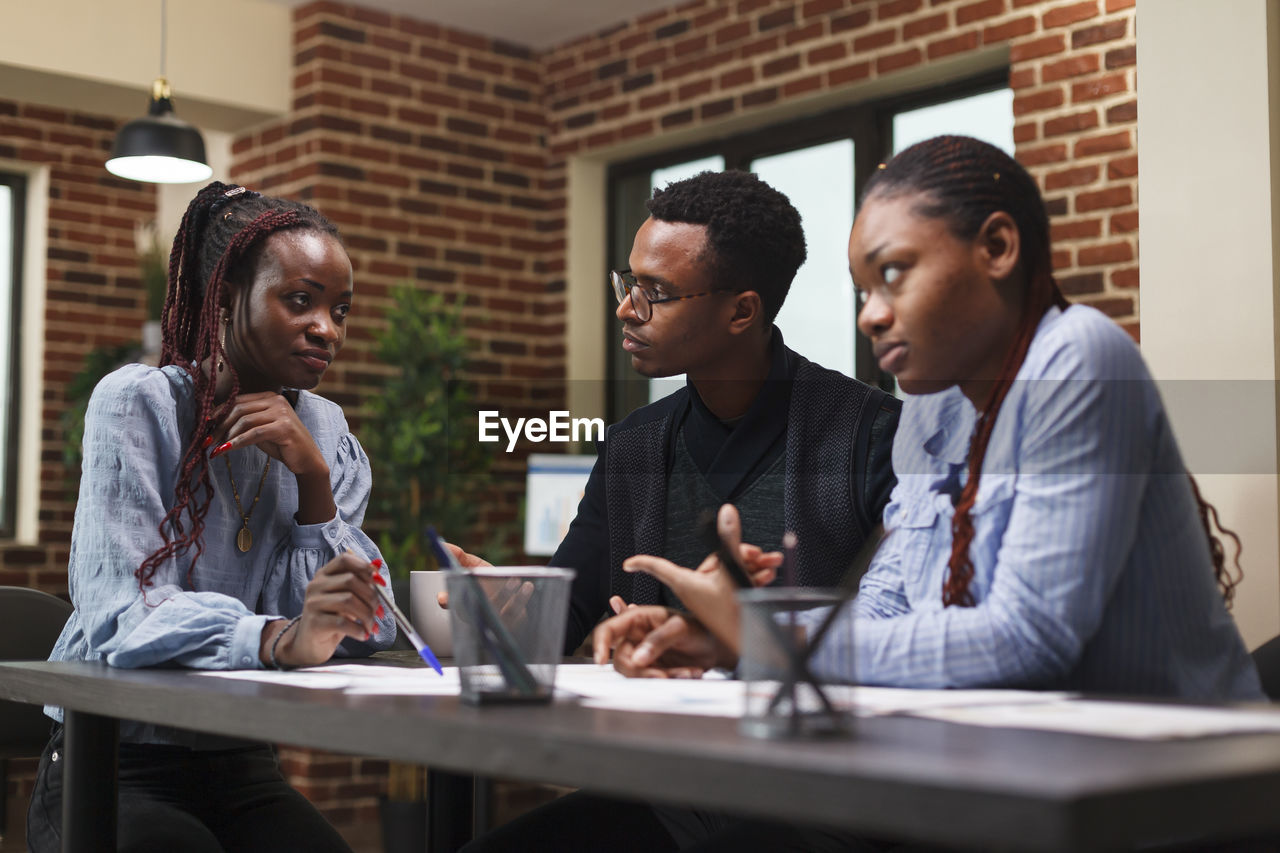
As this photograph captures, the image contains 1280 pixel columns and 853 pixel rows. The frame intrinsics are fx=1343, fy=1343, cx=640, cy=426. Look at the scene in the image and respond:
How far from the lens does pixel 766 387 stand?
75.2 inches

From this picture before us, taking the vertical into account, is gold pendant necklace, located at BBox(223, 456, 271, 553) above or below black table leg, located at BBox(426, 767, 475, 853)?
above

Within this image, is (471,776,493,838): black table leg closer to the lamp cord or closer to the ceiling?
the lamp cord

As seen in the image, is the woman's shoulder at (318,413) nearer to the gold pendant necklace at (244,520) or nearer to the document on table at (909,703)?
the gold pendant necklace at (244,520)

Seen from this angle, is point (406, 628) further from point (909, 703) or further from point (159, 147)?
point (159, 147)

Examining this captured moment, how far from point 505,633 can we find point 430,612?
61cm

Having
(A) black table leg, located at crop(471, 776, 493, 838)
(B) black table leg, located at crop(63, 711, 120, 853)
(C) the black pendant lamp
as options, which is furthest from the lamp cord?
(B) black table leg, located at crop(63, 711, 120, 853)

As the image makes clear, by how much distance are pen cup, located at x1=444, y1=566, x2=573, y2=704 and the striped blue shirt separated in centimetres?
27

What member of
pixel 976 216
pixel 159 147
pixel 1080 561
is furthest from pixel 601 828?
pixel 159 147

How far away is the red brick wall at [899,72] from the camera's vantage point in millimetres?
3711

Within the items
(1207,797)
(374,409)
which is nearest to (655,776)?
(1207,797)

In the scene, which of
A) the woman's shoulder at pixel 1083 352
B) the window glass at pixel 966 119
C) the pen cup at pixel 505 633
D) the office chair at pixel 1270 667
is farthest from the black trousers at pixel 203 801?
the window glass at pixel 966 119

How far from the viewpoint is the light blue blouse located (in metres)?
1.52

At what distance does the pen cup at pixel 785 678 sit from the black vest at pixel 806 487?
853 mm

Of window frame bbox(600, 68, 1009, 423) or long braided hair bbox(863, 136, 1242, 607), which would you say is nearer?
long braided hair bbox(863, 136, 1242, 607)
